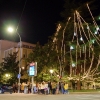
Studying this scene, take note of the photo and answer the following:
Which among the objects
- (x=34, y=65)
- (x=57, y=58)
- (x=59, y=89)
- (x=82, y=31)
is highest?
(x=82, y=31)

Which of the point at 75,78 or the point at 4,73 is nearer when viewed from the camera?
the point at 75,78

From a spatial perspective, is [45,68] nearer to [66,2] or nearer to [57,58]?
[57,58]

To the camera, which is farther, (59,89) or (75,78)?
(75,78)

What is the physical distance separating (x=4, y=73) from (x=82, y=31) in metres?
16.8

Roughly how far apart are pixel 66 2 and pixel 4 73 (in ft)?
63.2

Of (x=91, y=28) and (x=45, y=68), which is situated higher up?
(x=91, y=28)

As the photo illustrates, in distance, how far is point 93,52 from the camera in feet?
151

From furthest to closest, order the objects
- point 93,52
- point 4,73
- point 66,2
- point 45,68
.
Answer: point 66,2, point 4,73, point 93,52, point 45,68

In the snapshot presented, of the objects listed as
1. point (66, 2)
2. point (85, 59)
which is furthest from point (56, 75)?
point (66, 2)

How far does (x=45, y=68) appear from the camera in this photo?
140 ft

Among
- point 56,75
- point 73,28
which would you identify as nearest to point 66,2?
point 73,28

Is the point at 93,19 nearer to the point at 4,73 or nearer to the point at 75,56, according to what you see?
the point at 75,56

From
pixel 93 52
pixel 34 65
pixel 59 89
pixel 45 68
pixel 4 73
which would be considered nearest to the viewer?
pixel 34 65

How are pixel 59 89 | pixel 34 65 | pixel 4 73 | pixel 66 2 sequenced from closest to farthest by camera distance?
pixel 34 65 < pixel 59 89 < pixel 4 73 < pixel 66 2
